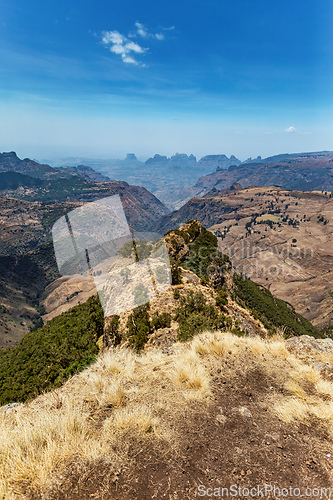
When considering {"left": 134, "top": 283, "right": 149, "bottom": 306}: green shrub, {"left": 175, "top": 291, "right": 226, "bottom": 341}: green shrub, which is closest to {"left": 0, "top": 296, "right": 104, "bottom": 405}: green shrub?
{"left": 134, "top": 283, "right": 149, "bottom": 306}: green shrub

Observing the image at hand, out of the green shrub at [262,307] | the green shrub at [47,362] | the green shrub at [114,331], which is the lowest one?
the green shrub at [262,307]

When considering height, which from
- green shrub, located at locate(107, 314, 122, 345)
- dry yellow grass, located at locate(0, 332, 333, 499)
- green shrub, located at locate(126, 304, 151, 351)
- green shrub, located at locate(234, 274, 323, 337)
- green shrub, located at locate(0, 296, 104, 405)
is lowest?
green shrub, located at locate(234, 274, 323, 337)

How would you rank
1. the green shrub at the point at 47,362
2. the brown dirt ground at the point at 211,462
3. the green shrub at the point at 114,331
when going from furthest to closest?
the green shrub at the point at 47,362
the green shrub at the point at 114,331
the brown dirt ground at the point at 211,462

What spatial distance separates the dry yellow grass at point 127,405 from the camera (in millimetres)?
3363

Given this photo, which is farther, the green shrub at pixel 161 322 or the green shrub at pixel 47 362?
the green shrub at pixel 47 362

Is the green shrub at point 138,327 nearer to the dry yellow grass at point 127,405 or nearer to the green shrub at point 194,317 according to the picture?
the green shrub at point 194,317

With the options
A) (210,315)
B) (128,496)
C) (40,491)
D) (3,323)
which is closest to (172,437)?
(128,496)

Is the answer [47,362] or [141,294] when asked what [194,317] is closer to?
[141,294]

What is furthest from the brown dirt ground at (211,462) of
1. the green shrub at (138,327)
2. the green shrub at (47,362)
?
the green shrub at (47,362)

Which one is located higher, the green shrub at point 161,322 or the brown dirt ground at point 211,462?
the brown dirt ground at point 211,462

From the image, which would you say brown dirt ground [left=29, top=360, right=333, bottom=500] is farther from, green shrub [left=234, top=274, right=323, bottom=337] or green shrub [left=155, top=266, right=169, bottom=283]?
green shrub [left=234, top=274, right=323, bottom=337]

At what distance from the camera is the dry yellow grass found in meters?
3.36

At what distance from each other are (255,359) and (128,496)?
16.0ft

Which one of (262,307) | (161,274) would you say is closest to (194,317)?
(161,274)
